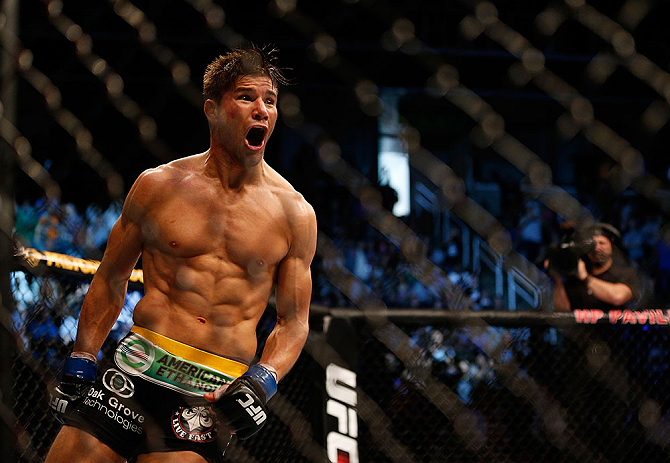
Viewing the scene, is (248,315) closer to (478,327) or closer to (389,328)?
(389,328)

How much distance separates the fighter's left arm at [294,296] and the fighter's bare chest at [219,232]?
4 centimetres

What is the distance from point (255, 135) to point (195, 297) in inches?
17.4

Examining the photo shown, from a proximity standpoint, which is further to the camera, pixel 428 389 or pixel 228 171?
pixel 428 389

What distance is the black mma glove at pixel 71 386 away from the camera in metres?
1.86

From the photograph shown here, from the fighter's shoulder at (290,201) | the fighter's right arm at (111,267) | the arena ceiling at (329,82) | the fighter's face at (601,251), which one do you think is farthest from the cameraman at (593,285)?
the arena ceiling at (329,82)

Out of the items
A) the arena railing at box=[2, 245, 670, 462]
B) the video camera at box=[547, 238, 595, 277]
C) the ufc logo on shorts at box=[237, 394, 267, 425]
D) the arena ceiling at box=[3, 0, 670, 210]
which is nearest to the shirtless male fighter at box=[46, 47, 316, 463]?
the ufc logo on shorts at box=[237, 394, 267, 425]

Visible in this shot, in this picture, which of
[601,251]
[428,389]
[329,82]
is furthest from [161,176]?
[329,82]

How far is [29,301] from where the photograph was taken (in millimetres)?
2521

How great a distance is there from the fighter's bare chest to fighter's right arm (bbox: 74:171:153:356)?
1.5 inches

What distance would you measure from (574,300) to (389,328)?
1.05 meters

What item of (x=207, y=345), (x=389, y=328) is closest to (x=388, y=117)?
(x=389, y=328)

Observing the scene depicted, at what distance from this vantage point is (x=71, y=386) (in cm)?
187

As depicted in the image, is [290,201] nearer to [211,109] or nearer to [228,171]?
[228,171]

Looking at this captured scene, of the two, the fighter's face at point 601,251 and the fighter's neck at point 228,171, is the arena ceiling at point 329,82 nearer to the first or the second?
the fighter's face at point 601,251
